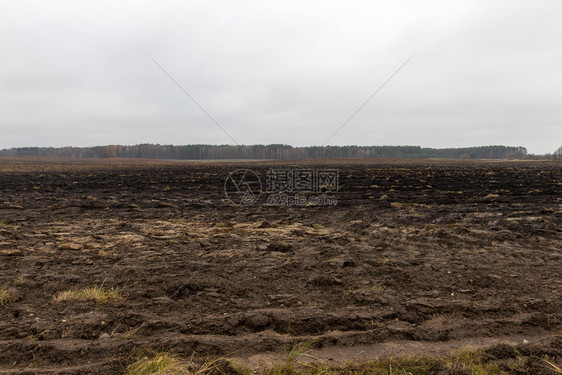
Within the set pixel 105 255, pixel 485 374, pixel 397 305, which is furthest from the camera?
pixel 105 255

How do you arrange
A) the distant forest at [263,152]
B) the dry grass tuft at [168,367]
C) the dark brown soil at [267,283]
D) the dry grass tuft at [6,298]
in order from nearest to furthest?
the dry grass tuft at [168,367], the dark brown soil at [267,283], the dry grass tuft at [6,298], the distant forest at [263,152]

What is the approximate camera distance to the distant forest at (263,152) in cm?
16438

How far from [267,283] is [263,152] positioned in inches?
6499

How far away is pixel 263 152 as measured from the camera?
552 ft

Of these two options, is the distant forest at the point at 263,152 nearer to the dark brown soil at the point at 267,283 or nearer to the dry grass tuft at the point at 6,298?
the dark brown soil at the point at 267,283

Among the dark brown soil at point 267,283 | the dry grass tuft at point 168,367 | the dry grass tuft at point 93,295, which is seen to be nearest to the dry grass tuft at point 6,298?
the dark brown soil at point 267,283

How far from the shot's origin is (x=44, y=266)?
18.1 feet

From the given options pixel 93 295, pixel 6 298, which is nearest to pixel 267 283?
pixel 93 295

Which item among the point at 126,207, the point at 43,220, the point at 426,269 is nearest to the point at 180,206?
the point at 126,207

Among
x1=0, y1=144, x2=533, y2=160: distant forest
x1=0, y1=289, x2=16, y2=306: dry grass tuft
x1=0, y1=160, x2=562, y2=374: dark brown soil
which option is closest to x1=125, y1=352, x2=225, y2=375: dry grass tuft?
x1=0, y1=160, x2=562, y2=374: dark brown soil

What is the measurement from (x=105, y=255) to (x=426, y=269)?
6.37 meters

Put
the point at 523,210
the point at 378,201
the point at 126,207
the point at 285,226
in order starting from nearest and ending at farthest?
the point at 285,226 < the point at 523,210 < the point at 126,207 < the point at 378,201

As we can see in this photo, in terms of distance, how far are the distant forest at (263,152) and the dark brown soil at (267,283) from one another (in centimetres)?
15267

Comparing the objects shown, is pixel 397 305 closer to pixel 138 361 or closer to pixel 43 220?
pixel 138 361
